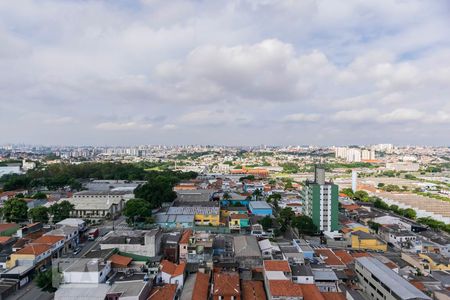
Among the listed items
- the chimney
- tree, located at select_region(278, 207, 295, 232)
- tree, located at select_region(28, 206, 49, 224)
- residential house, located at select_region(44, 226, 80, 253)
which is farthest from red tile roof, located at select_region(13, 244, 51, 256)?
the chimney

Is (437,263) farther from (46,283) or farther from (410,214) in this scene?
(46,283)

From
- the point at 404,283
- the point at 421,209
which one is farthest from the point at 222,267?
the point at 421,209

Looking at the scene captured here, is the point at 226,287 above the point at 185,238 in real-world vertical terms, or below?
below

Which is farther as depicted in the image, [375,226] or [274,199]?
[274,199]

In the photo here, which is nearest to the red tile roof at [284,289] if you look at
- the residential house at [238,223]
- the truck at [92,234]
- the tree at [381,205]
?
the residential house at [238,223]

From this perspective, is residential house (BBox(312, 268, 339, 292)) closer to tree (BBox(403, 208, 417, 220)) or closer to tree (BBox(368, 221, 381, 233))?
tree (BBox(368, 221, 381, 233))

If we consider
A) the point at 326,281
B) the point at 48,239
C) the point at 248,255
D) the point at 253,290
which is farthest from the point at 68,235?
the point at 326,281

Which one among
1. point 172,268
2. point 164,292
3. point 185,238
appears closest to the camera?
point 164,292

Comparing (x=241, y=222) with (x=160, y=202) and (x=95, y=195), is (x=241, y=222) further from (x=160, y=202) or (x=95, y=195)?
(x=95, y=195)
